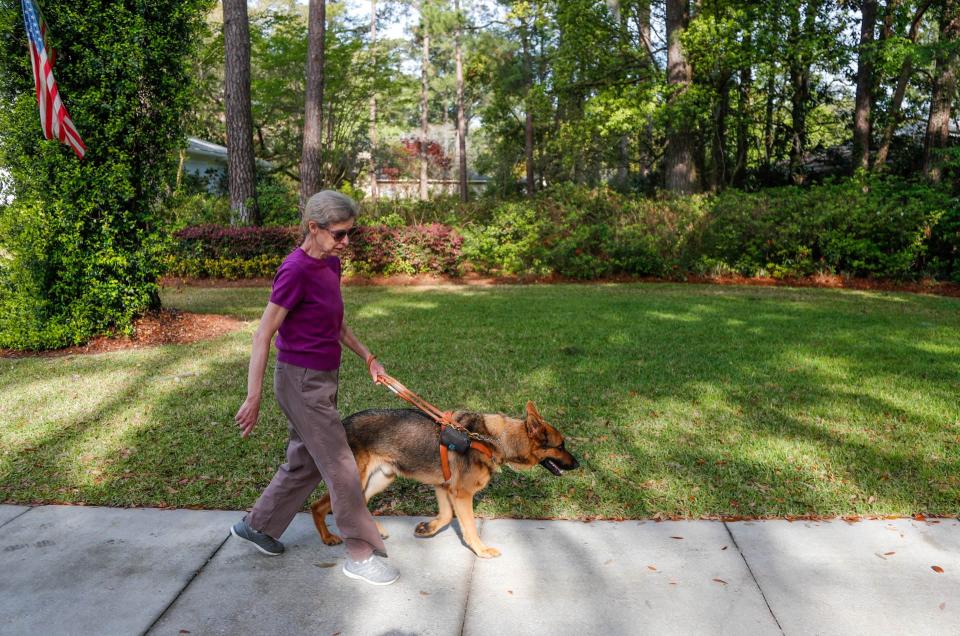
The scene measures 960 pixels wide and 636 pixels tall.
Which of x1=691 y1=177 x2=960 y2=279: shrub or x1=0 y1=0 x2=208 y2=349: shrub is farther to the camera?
x1=691 y1=177 x2=960 y2=279: shrub

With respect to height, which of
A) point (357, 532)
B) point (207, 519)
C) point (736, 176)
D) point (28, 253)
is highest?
point (736, 176)

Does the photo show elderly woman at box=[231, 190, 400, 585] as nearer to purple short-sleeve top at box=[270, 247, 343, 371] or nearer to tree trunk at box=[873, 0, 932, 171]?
purple short-sleeve top at box=[270, 247, 343, 371]

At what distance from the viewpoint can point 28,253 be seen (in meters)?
8.22

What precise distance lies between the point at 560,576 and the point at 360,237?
1320cm

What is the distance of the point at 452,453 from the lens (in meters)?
3.62

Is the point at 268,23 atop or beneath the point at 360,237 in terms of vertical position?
atop

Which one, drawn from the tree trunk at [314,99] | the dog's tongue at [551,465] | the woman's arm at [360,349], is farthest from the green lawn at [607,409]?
the tree trunk at [314,99]

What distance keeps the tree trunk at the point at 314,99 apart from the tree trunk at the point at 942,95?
14.3 meters

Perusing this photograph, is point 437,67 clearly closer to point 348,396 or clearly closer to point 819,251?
point 819,251

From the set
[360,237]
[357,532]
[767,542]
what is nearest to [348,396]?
[357,532]

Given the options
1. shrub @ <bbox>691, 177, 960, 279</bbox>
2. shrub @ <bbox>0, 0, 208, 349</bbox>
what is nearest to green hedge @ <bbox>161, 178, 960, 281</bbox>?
shrub @ <bbox>691, 177, 960, 279</bbox>

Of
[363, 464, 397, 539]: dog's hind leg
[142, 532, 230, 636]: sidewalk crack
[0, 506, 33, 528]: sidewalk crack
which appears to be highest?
[363, 464, 397, 539]: dog's hind leg

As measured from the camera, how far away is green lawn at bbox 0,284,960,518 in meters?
4.44

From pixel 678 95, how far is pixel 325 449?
57.6 feet
